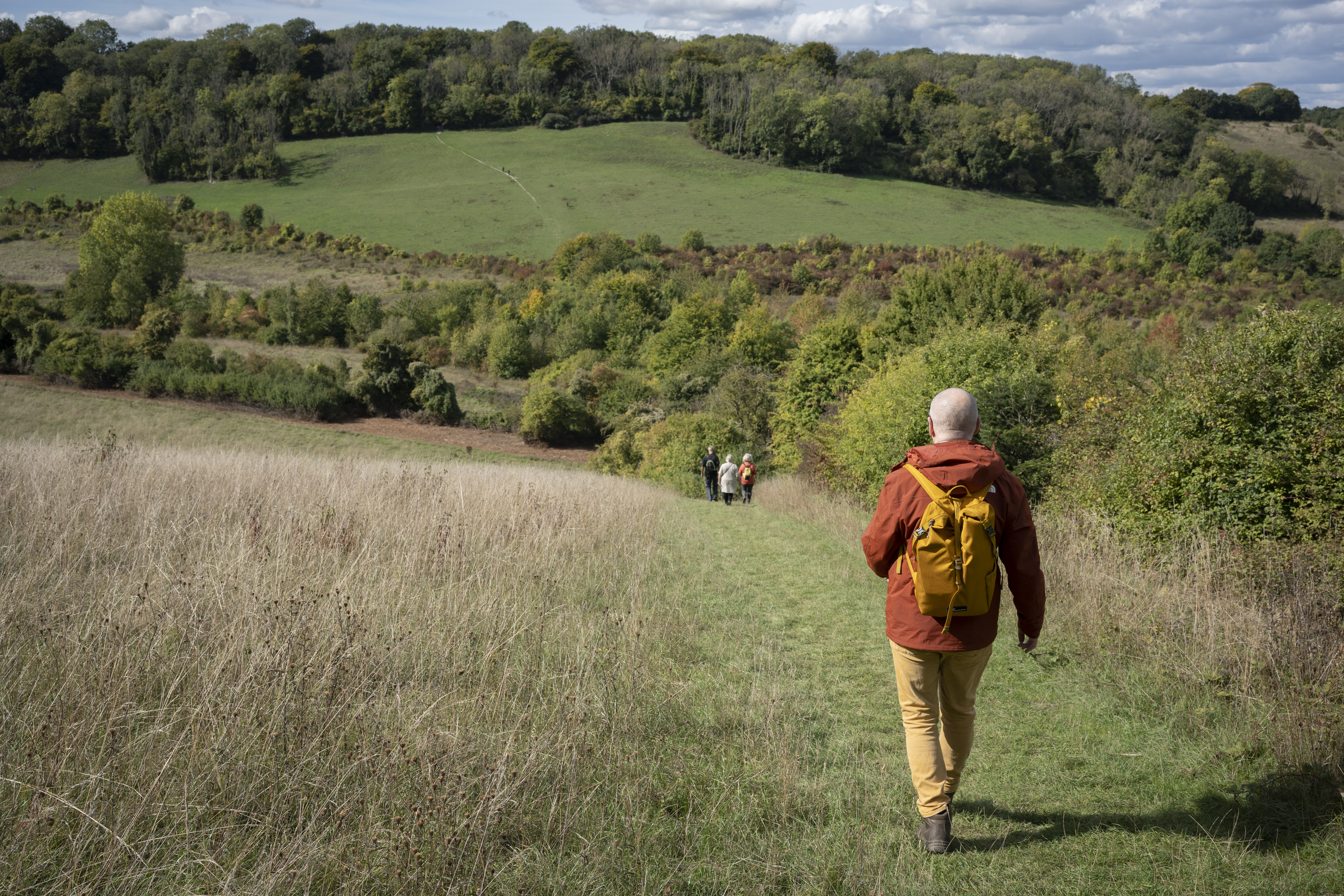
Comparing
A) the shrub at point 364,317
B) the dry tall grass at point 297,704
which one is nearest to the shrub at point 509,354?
the shrub at point 364,317

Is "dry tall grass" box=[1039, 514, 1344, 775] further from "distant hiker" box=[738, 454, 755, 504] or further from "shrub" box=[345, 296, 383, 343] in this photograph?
"shrub" box=[345, 296, 383, 343]

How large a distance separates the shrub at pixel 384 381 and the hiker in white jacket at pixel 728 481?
2040cm

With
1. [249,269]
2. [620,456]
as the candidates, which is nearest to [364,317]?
[249,269]

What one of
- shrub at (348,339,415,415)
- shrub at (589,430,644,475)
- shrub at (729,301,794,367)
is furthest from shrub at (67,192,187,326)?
shrub at (729,301,794,367)

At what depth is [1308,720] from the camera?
13.4 ft

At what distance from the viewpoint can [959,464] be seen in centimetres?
316

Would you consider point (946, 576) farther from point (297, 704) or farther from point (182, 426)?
point (182, 426)

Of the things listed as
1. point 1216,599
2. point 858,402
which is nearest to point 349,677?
point 1216,599

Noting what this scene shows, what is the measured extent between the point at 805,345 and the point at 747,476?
22.7 feet

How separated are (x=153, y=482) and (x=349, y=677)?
492 centimetres

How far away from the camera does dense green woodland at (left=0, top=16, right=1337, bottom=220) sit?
81.8m

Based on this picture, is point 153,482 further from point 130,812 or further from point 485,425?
point 485,425

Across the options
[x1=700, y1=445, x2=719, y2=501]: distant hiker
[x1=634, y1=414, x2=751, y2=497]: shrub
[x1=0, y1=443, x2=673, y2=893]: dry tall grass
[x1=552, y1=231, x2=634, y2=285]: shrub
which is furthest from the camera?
[x1=552, y1=231, x2=634, y2=285]: shrub

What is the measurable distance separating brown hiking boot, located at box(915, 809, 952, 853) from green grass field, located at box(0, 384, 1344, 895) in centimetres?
5
